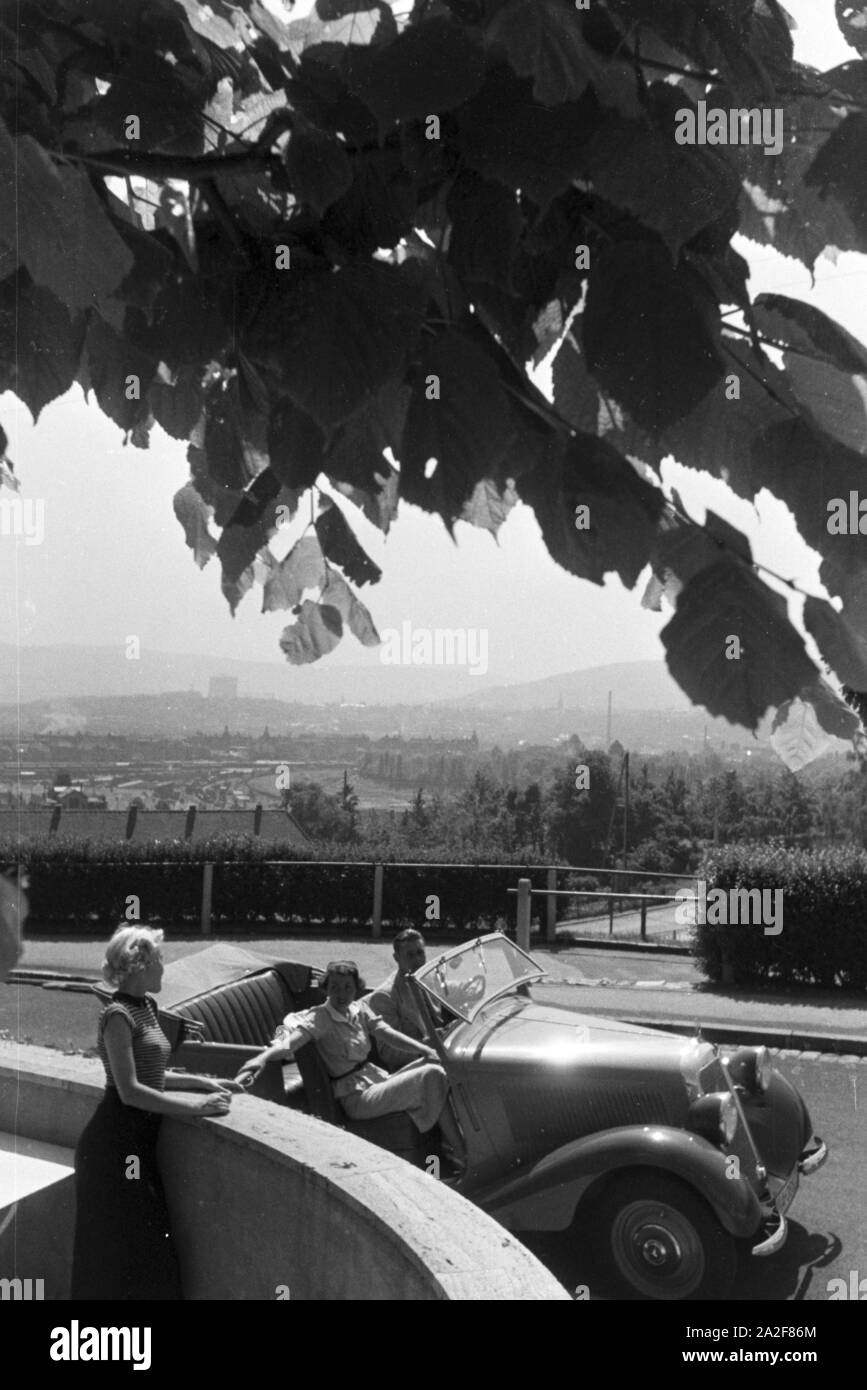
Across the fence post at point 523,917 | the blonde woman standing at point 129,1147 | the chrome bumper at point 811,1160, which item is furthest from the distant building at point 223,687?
the fence post at point 523,917

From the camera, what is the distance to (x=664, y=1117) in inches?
186

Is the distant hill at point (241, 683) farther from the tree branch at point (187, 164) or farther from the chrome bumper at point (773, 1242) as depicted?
the chrome bumper at point (773, 1242)

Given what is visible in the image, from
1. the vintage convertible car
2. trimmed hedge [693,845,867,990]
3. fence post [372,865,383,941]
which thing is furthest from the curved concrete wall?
fence post [372,865,383,941]

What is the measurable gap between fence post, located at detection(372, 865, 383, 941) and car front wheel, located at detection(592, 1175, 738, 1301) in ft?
27.6

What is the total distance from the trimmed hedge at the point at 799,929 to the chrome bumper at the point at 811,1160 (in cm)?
487

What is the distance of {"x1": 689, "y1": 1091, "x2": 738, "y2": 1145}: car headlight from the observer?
14.9 feet

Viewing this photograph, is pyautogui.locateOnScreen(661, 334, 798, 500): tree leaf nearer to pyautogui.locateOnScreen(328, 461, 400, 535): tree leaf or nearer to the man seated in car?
pyautogui.locateOnScreen(328, 461, 400, 535): tree leaf

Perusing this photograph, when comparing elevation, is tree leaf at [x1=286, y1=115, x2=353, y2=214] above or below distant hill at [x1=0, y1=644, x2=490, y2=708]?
above

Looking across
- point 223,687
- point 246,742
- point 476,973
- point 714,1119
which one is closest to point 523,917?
point 476,973

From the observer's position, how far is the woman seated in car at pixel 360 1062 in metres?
4.61

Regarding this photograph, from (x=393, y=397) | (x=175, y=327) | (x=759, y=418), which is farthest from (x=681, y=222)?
(x=175, y=327)

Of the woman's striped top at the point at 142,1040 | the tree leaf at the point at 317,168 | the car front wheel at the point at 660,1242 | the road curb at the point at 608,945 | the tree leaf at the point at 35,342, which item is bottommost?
the road curb at the point at 608,945

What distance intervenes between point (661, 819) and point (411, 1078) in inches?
54.6
